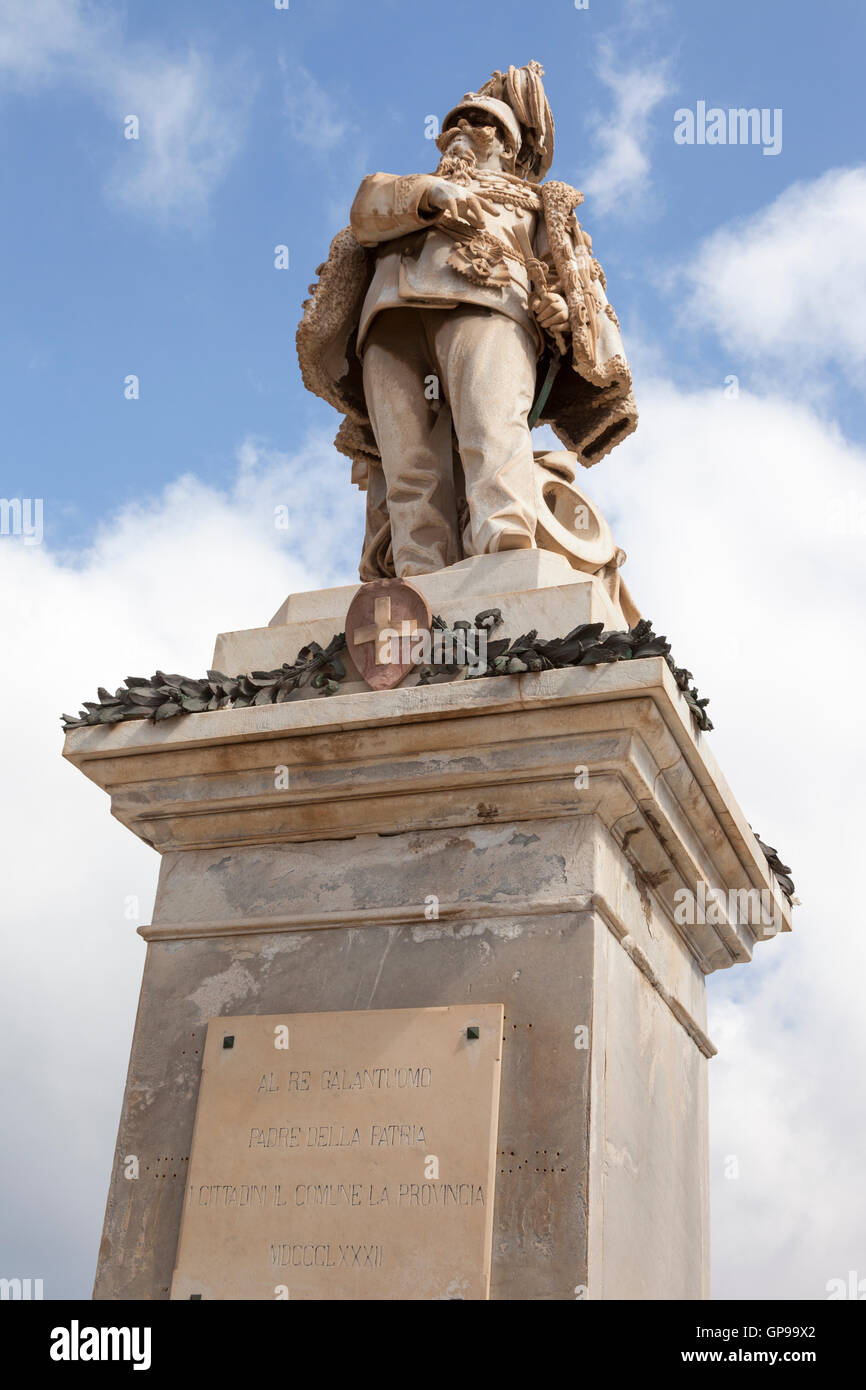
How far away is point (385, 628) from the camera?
670 cm

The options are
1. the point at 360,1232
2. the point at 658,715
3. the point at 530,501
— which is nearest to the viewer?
the point at 360,1232

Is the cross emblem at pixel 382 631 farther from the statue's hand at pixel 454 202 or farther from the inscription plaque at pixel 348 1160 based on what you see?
the statue's hand at pixel 454 202

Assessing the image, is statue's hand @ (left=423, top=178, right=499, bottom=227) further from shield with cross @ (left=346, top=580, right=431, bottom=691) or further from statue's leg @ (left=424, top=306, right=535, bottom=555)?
shield with cross @ (left=346, top=580, right=431, bottom=691)

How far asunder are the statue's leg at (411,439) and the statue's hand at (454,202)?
56 centimetres

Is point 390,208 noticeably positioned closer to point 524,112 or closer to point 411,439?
point 411,439

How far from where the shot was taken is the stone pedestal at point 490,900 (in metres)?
5.66

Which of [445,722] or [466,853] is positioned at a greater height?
[445,722]

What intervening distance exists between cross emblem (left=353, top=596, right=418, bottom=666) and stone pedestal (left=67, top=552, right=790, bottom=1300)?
18 cm

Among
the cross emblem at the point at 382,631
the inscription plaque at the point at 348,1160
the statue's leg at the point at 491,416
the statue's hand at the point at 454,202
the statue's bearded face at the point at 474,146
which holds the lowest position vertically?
the inscription plaque at the point at 348,1160

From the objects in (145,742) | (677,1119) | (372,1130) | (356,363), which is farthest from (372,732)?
(356,363)

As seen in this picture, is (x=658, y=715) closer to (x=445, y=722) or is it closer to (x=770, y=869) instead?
(x=445, y=722)

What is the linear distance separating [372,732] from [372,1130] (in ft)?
5.09

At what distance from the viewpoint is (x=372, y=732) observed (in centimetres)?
630

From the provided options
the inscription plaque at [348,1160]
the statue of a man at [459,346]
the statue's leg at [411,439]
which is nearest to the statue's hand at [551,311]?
the statue of a man at [459,346]
